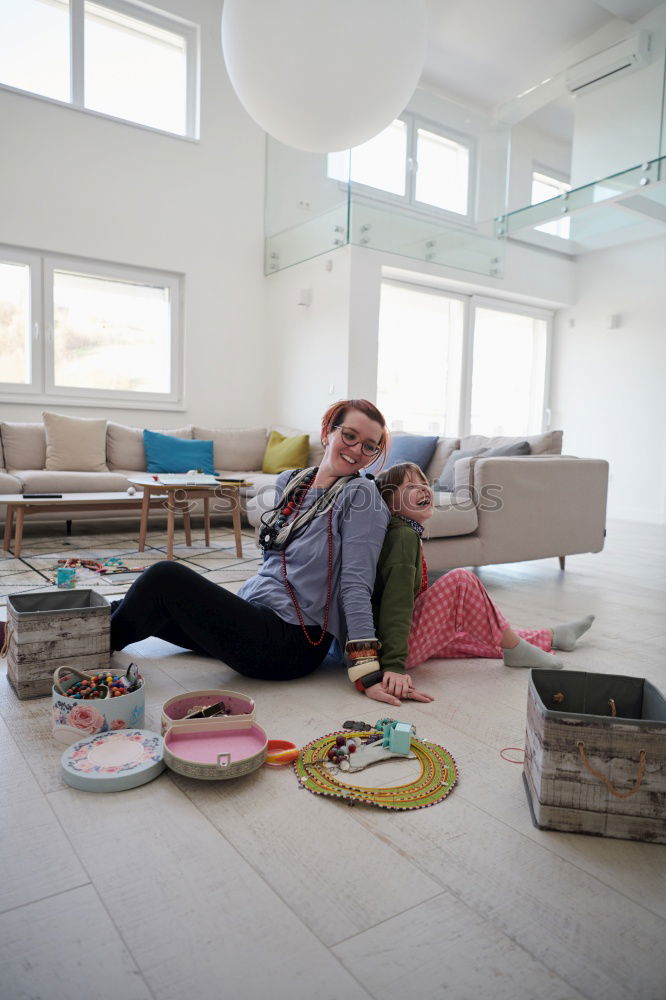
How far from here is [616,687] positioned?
1.23 meters

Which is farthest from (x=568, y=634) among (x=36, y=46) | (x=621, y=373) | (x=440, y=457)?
(x=36, y=46)

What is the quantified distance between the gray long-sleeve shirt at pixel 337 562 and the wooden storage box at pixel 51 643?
384 mm

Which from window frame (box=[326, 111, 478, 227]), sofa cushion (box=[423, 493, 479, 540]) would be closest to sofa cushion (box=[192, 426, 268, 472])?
window frame (box=[326, 111, 478, 227])

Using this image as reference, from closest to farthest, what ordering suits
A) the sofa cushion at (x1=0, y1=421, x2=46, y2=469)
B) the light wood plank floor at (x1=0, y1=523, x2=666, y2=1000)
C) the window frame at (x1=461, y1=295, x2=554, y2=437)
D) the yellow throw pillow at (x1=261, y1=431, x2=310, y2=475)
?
the light wood plank floor at (x1=0, y1=523, x2=666, y2=1000)
the sofa cushion at (x1=0, y1=421, x2=46, y2=469)
the yellow throw pillow at (x1=261, y1=431, x2=310, y2=475)
the window frame at (x1=461, y1=295, x2=554, y2=437)

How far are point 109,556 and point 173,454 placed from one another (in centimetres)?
153

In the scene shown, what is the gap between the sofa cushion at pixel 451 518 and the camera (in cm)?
289

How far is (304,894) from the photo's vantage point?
92cm

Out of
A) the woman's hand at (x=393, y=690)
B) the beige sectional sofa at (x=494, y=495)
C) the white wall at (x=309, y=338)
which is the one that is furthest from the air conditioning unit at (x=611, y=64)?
the woman's hand at (x=393, y=690)

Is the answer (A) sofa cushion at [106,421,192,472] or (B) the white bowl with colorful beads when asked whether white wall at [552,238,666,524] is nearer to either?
(A) sofa cushion at [106,421,192,472]

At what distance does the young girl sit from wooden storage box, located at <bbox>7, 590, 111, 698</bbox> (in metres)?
0.71

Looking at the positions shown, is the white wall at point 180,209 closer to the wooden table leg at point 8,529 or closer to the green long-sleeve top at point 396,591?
the wooden table leg at point 8,529

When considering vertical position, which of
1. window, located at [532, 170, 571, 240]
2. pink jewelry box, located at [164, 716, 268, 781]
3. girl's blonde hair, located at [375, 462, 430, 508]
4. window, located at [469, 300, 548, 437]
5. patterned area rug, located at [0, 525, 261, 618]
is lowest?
patterned area rug, located at [0, 525, 261, 618]

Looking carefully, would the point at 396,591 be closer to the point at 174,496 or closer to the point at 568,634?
the point at 568,634

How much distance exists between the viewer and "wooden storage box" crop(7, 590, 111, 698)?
156 cm
